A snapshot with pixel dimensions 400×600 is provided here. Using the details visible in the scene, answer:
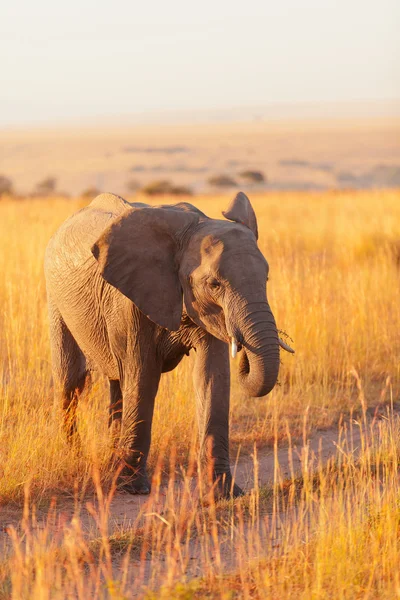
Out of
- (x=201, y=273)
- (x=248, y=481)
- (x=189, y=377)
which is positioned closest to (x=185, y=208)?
(x=201, y=273)

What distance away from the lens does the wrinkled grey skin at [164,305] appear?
501cm

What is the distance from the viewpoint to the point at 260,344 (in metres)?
4.89

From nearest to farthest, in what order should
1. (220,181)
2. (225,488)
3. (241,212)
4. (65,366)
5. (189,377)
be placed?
1. (241,212)
2. (225,488)
3. (65,366)
4. (189,377)
5. (220,181)

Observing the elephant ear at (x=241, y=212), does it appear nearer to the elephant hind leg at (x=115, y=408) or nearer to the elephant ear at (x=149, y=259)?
the elephant ear at (x=149, y=259)

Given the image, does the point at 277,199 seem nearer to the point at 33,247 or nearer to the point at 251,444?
the point at 33,247

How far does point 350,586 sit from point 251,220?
2.21 meters

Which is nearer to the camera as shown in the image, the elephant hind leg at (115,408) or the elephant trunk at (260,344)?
the elephant trunk at (260,344)

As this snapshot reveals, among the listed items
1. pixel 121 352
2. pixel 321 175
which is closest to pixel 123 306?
pixel 121 352

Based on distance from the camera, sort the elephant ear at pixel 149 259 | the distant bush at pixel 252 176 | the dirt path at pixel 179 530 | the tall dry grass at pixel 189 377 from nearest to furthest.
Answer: the dirt path at pixel 179 530 → the elephant ear at pixel 149 259 → the tall dry grass at pixel 189 377 → the distant bush at pixel 252 176

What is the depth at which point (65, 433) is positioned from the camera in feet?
21.4

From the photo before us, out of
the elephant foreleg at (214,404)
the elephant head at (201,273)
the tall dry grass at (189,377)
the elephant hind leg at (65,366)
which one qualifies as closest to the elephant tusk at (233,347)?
the elephant head at (201,273)

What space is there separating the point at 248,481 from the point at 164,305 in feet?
4.98

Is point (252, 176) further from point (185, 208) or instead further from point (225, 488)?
point (225, 488)

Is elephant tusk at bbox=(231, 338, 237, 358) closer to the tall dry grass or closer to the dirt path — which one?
the dirt path
